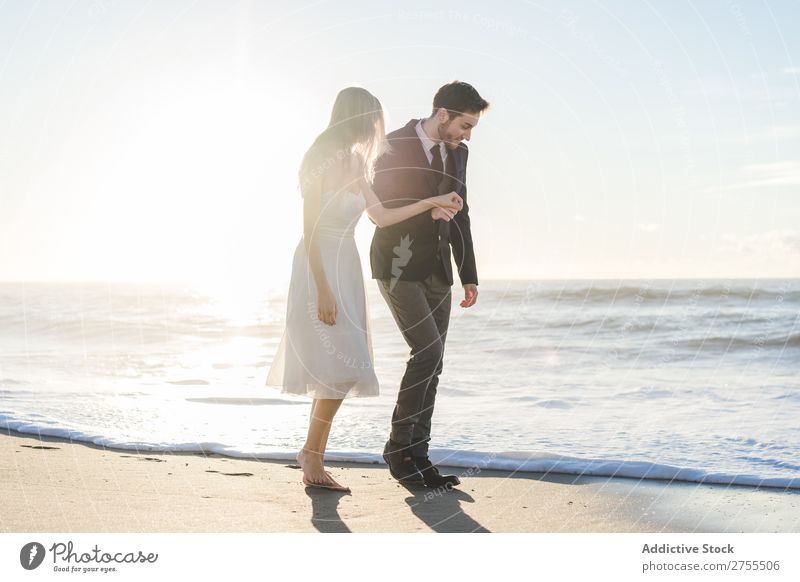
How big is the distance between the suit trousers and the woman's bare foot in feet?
1.39

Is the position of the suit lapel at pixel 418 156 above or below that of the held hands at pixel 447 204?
above

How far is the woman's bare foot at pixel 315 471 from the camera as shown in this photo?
4852mm

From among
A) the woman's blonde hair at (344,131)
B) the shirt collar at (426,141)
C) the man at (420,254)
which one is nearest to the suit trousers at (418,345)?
the man at (420,254)

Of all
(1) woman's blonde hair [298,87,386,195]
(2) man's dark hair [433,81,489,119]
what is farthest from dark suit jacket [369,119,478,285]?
(1) woman's blonde hair [298,87,386,195]

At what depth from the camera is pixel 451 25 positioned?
6375 millimetres

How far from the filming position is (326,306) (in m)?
4.57

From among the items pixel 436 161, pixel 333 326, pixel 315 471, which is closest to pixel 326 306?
pixel 333 326

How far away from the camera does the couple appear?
15.1 ft

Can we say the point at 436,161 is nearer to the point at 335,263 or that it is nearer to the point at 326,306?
the point at 335,263

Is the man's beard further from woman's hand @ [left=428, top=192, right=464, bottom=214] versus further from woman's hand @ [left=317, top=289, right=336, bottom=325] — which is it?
woman's hand @ [left=317, top=289, right=336, bottom=325]

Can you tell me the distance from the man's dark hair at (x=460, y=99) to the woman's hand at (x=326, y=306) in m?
1.21

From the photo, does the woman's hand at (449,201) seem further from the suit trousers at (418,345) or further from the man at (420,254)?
the suit trousers at (418,345)

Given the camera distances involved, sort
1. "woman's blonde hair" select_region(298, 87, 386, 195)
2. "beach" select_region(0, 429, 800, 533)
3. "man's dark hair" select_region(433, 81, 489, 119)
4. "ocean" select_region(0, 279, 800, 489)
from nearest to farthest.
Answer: "beach" select_region(0, 429, 800, 533) → "woman's blonde hair" select_region(298, 87, 386, 195) → "man's dark hair" select_region(433, 81, 489, 119) → "ocean" select_region(0, 279, 800, 489)
